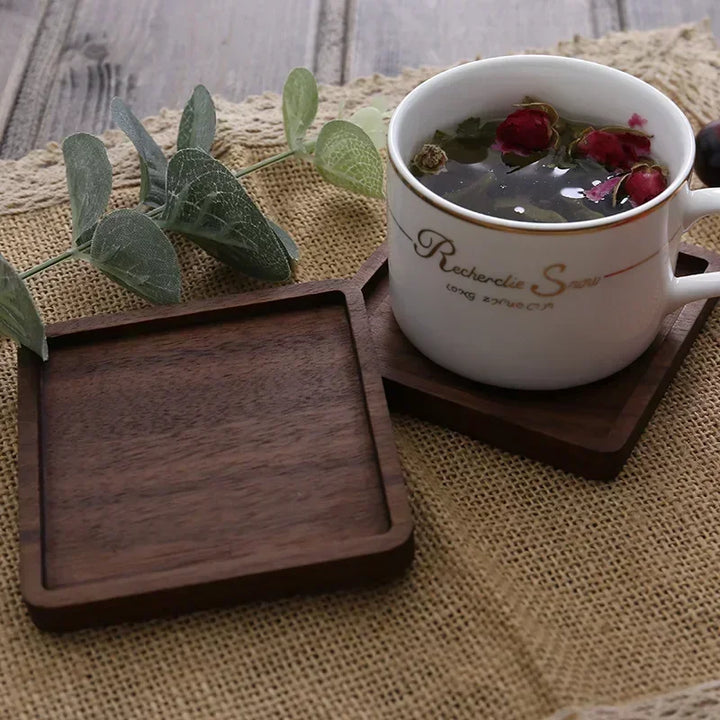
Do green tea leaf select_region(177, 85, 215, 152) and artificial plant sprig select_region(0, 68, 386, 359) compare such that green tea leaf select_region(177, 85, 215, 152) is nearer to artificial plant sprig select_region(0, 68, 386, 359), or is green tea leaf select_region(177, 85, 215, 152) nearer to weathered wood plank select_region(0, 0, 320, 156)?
artificial plant sprig select_region(0, 68, 386, 359)

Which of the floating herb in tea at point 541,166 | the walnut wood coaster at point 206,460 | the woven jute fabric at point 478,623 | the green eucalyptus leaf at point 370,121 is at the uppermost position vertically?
the floating herb in tea at point 541,166

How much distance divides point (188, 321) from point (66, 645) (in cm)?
20

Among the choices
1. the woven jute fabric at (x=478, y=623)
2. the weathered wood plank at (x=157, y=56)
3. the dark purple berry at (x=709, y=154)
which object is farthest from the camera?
the weathered wood plank at (x=157, y=56)

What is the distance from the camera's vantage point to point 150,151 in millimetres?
686

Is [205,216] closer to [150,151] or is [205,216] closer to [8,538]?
[150,151]

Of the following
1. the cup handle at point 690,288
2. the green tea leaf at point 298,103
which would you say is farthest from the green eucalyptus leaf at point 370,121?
the cup handle at point 690,288

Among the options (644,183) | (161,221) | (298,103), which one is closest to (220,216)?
(161,221)

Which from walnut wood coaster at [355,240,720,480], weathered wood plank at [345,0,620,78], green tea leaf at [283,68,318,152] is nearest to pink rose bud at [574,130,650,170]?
walnut wood coaster at [355,240,720,480]

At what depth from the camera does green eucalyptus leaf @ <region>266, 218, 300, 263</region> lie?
683 millimetres

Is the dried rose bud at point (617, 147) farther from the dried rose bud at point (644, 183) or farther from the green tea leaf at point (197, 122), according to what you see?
the green tea leaf at point (197, 122)

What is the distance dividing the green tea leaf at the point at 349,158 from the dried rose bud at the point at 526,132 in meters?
0.12

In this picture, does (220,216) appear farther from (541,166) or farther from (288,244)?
(541,166)

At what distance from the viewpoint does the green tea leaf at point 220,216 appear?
2.04 feet

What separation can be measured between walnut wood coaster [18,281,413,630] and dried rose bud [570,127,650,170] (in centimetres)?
16
